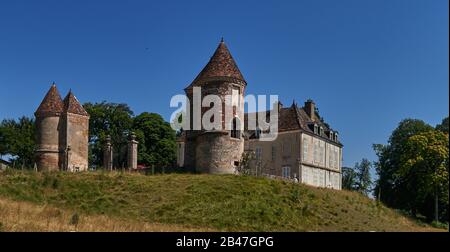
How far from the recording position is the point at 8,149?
5888cm

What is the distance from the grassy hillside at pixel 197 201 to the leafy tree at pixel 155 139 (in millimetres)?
26093

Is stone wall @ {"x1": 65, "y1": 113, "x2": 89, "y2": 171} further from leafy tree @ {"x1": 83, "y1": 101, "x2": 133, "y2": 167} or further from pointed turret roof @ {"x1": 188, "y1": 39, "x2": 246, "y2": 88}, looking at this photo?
leafy tree @ {"x1": 83, "y1": 101, "x2": 133, "y2": 167}

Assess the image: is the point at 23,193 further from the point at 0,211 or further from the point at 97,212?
the point at 0,211

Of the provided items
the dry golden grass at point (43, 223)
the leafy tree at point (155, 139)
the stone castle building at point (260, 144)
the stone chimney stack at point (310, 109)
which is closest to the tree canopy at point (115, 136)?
the leafy tree at point (155, 139)

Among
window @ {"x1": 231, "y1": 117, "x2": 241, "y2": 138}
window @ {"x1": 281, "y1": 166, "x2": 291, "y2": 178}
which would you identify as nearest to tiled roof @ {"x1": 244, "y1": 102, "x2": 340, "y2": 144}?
window @ {"x1": 281, "y1": 166, "x2": 291, "y2": 178}

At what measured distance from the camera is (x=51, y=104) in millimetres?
40812

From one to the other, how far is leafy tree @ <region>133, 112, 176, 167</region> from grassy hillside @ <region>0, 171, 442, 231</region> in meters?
26.1

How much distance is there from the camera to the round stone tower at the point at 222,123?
117ft

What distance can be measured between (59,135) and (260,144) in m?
17.2

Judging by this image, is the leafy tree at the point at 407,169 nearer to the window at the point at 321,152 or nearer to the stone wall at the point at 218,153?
the window at the point at 321,152

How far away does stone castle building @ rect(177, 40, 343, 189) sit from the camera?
117 feet

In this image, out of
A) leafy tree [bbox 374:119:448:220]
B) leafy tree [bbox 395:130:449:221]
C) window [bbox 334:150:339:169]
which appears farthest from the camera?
window [bbox 334:150:339:169]
